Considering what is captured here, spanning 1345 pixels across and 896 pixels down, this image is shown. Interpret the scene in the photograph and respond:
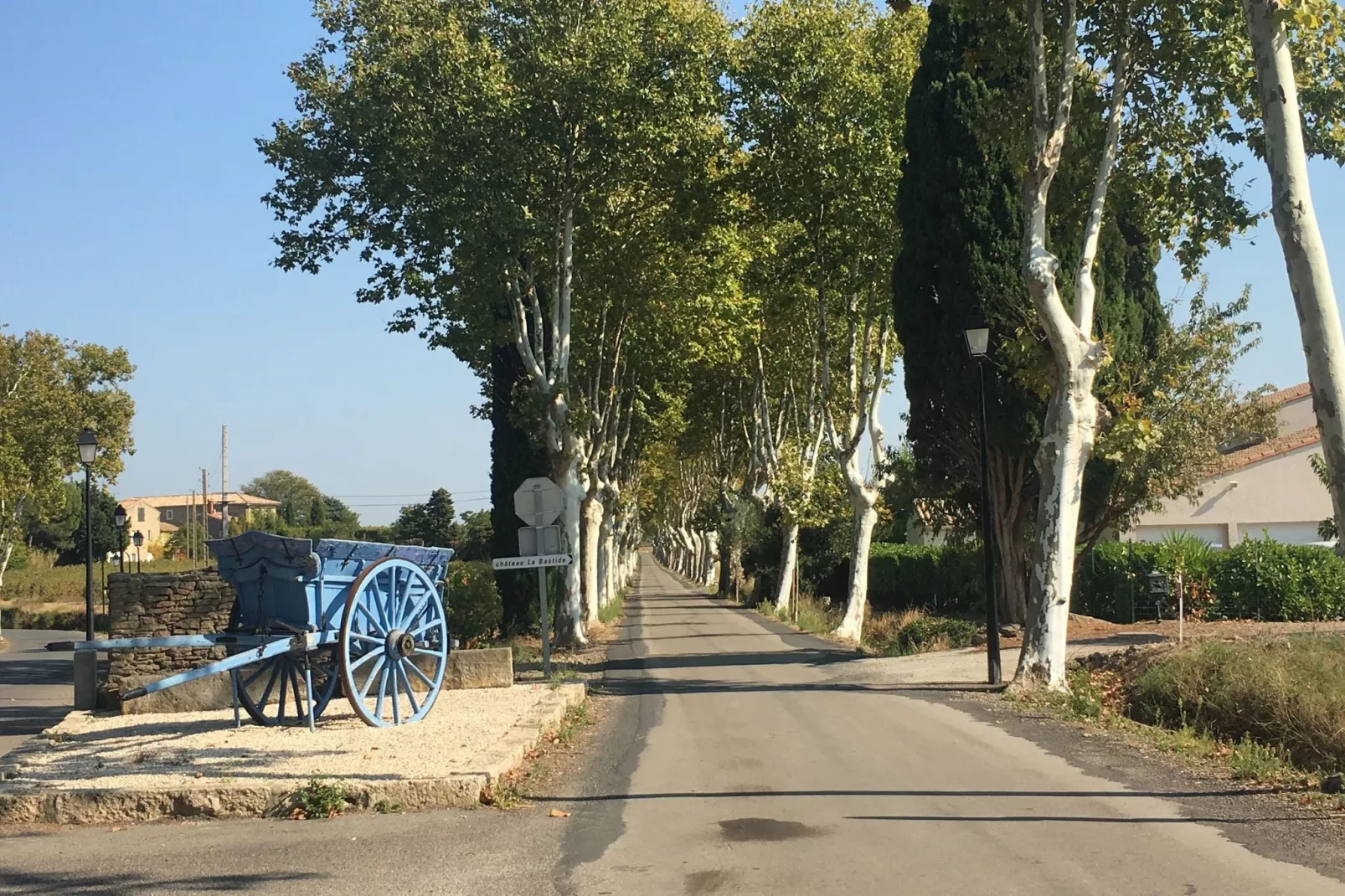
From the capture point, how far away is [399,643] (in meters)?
12.7

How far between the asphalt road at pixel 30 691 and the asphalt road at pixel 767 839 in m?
7.84

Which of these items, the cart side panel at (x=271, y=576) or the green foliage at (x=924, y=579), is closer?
the cart side panel at (x=271, y=576)

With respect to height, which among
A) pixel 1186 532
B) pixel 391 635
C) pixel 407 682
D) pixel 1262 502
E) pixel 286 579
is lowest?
pixel 407 682

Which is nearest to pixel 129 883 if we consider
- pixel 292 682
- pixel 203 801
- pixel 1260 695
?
pixel 203 801

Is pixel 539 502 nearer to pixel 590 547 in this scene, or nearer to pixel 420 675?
pixel 420 675

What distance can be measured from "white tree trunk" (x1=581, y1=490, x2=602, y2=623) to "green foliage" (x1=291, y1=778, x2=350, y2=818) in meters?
24.0

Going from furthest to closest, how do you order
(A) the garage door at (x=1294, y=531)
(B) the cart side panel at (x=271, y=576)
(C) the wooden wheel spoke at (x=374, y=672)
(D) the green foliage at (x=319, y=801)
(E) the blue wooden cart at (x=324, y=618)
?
(A) the garage door at (x=1294, y=531)
(C) the wooden wheel spoke at (x=374, y=672)
(B) the cart side panel at (x=271, y=576)
(E) the blue wooden cart at (x=324, y=618)
(D) the green foliage at (x=319, y=801)

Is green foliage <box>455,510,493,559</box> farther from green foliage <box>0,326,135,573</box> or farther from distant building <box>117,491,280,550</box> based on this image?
distant building <box>117,491,280,550</box>

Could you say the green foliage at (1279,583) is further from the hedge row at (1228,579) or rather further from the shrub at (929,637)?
the shrub at (929,637)

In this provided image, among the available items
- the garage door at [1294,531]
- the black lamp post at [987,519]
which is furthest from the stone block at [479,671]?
the garage door at [1294,531]

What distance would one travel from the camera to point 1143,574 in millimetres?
28938

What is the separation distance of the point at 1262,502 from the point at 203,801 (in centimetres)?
3515

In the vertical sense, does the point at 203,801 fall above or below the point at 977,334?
below

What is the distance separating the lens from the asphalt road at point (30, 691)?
1710 cm
